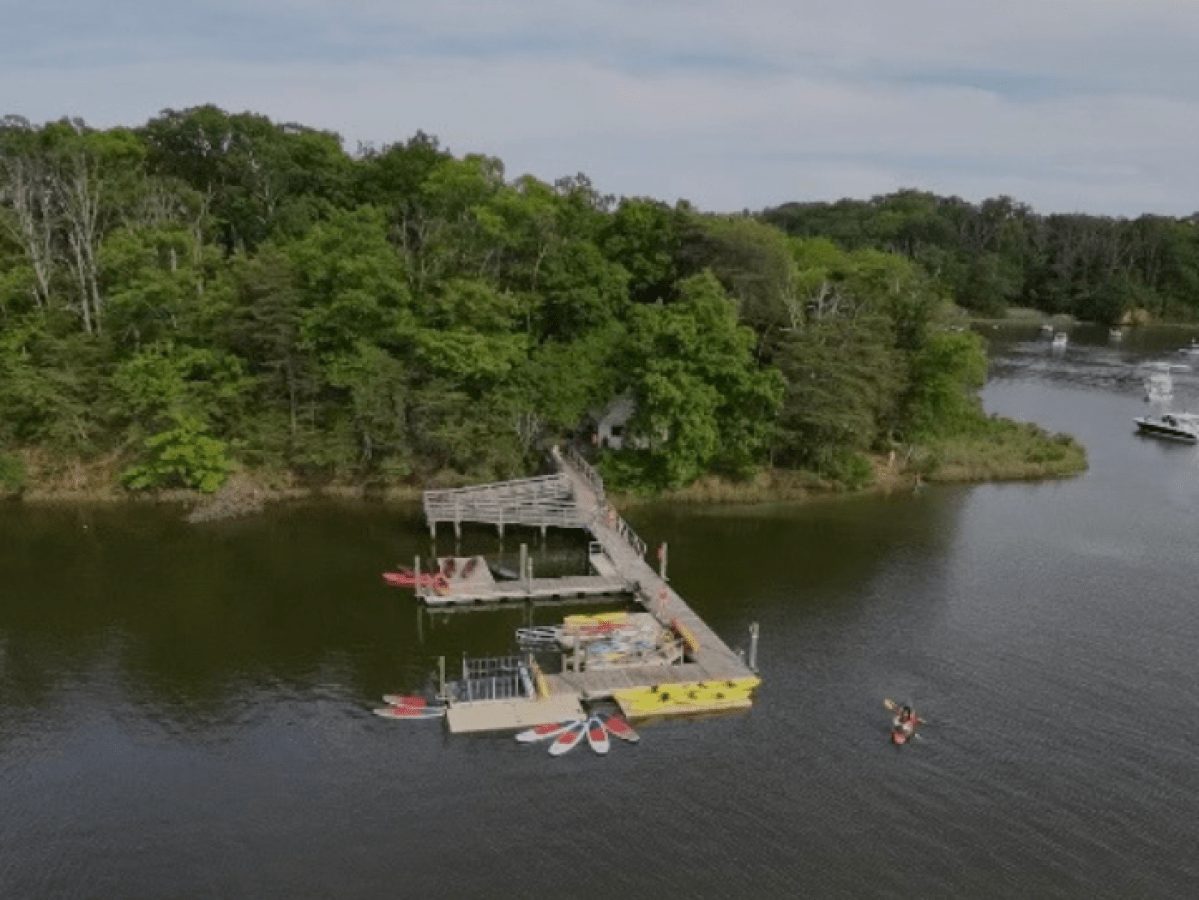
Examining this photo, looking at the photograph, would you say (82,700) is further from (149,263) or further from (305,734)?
(149,263)

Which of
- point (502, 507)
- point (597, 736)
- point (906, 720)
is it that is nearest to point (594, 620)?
point (597, 736)

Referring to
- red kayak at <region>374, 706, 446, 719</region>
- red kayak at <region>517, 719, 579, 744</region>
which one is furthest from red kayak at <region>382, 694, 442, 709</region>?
red kayak at <region>517, 719, 579, 744</region>

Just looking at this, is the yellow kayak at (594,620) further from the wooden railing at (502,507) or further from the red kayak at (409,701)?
the wooden railing at (502,507)

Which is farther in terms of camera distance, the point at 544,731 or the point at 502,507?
the point at 502,507

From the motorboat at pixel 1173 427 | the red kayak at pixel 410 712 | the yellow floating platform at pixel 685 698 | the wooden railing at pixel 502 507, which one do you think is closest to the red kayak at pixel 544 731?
the yellow floating platform at pixel 685 698

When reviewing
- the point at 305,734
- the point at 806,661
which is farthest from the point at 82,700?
the point at 806,661

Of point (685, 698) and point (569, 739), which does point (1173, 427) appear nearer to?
point (685, 698)
